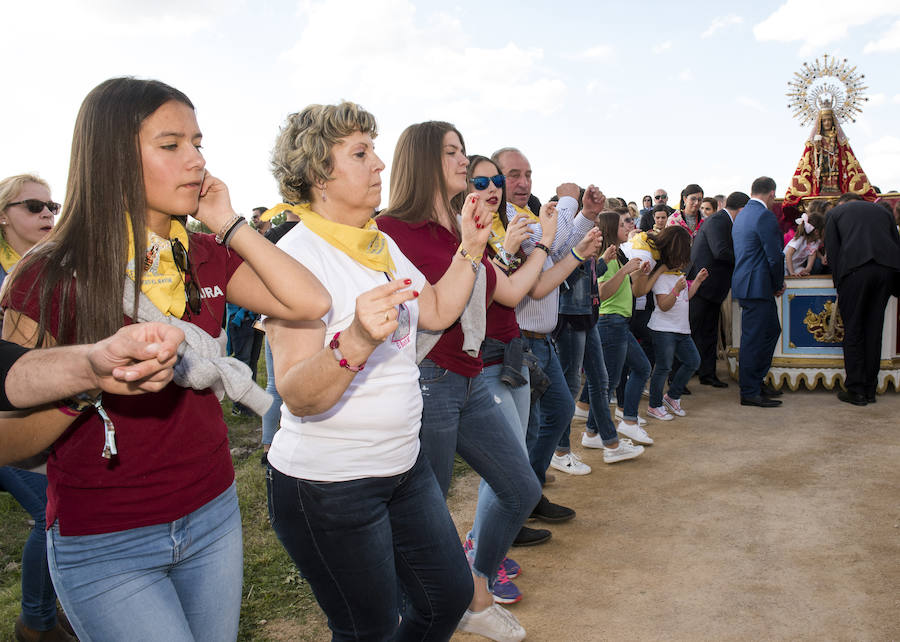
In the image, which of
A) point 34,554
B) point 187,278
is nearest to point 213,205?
point 187,278

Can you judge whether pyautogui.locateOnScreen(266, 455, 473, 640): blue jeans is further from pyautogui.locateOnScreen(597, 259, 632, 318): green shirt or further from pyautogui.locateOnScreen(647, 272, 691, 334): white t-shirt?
pyautogui.locateOnScreen(647, 272, 691, 334): white t-shirt

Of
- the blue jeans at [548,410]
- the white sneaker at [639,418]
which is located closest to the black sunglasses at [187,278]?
the blue jeans at [548,410]

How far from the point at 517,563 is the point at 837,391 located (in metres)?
5.80

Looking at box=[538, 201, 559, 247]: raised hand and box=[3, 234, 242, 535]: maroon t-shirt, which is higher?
box=[538, 201, 559, 247]: raised hand

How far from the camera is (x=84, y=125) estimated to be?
1.66m

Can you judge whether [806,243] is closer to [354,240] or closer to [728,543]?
[728,543]

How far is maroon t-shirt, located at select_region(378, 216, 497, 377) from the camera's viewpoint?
2.76 meters

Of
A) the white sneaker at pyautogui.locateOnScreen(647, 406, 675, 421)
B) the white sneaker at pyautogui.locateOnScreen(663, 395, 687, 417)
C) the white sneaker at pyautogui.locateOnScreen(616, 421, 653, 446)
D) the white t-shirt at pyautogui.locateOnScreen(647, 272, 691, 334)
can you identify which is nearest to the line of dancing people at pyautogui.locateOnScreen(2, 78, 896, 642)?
the white sneaker at pyautogui.locateOnScreen(616, 421, 653, 446)

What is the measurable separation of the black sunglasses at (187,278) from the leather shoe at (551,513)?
323cm

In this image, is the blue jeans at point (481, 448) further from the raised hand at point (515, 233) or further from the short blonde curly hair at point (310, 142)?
the short blonde curly hair at point (310, 142)

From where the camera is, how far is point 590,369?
5.42 metres

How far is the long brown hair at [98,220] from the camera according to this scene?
5.07 feet

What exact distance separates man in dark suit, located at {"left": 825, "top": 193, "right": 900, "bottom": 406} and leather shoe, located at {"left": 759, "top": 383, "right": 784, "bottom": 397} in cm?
62

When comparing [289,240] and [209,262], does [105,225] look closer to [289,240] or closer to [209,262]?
[209,262]
